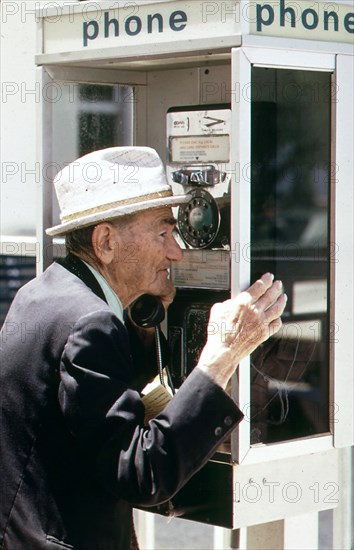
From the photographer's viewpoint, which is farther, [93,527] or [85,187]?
[85,187]

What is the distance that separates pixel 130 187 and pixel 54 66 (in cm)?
76

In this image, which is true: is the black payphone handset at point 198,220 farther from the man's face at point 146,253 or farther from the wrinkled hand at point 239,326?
the wrinkled hand at point 239,326

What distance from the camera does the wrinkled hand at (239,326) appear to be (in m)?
2.45

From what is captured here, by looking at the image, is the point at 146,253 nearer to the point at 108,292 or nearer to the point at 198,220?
the point at 108,292

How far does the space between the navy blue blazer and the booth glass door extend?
72cm

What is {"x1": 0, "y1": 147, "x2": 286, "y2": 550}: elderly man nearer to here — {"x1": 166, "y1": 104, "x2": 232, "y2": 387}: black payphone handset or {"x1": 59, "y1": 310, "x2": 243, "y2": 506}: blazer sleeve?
{"x1": 59, "y1": 310, "x2": 243, "y2": 506}: blazer sleeve

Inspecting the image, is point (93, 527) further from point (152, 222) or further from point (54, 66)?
point (54, 66)

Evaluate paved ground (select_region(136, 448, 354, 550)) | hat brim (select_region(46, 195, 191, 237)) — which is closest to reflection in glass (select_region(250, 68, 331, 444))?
hat brim (select_region(46, 195, 191, 237))

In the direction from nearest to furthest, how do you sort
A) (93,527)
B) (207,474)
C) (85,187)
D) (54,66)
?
(93,527)
(85,187)
(207,474)
(54,66)

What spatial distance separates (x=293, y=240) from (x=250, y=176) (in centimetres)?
57

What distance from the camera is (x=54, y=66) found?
Result: 333cm

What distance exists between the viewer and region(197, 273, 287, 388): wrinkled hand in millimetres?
2451

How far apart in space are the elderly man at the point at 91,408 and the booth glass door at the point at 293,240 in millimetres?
597

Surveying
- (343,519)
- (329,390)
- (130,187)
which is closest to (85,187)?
(130,187)
